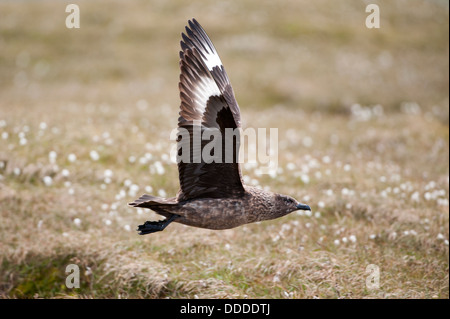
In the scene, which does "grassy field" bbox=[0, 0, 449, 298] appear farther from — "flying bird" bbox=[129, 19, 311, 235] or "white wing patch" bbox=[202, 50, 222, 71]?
"white wing patch" bbox=[202, 50, 222, 71]

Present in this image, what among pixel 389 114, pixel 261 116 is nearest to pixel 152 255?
pixel 261 116

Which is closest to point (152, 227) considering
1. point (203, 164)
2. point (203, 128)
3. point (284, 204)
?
point (203, 164)

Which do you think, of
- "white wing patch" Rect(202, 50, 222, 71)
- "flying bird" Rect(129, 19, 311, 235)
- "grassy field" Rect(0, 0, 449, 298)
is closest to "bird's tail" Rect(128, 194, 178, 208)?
"flying bird" Rect(129, 19, 311, 235)

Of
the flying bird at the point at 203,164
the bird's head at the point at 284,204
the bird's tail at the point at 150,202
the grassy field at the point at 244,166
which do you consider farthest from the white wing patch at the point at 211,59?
the grassy field at the point at 244,166

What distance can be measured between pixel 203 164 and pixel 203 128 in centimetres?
33

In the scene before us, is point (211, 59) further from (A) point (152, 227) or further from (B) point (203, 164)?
(A) point (152, 227)

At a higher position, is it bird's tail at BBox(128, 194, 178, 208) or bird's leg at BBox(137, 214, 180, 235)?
bird's tail at BBox(128, 194, 178, 208)

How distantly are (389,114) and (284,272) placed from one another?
9.23 m

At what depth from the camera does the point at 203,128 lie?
4496mm

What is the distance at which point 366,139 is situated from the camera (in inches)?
426

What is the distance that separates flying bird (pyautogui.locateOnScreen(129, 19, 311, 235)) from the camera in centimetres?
447

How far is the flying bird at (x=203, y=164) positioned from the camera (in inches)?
176

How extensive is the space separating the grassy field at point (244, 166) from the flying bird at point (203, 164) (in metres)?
0.86

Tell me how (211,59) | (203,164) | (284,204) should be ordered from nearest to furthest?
(203,164), (211,59), (284,204)
